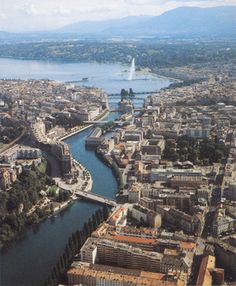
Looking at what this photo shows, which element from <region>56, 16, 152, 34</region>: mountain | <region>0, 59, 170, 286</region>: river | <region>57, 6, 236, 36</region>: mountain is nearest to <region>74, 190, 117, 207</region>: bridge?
<region>0, 59, 170, 286</region>: river

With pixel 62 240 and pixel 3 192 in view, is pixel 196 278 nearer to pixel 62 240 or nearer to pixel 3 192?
pixel 62 240

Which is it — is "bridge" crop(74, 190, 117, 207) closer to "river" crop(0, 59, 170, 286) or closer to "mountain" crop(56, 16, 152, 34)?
"river" crop(0, 59, 170, 286)

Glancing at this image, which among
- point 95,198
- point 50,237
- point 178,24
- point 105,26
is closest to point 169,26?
point 178,24

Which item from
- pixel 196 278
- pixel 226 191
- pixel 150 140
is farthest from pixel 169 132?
pixel 196 278

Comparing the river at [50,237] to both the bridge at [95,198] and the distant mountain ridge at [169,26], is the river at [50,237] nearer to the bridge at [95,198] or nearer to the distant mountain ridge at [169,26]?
the bridge at [95,198]

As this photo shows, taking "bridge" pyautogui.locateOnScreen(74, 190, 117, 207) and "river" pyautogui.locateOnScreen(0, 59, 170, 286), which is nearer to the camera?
"river" pyautogui.locateOnScreen(0, 59, 170, 286)
